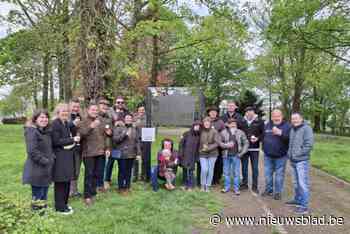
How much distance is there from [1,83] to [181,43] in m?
11.4

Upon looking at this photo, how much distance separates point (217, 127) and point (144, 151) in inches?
69.0

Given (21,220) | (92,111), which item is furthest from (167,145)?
(21,220)

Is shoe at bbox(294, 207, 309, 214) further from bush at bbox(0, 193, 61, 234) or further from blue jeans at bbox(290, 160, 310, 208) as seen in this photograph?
bush at bbox(0, 193, 61, 234)

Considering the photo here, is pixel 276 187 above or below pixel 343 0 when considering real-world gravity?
below

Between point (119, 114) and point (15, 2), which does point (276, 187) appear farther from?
point (15, 2)

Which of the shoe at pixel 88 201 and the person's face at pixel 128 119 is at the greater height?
the person's face at pixel 128 119

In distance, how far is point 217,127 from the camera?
7289 millimetres

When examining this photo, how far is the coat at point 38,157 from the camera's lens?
189 inches

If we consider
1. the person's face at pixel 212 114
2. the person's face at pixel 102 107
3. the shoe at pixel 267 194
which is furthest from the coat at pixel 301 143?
→ the person's face at pixel 102 107

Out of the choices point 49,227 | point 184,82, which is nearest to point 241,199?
point 49,227

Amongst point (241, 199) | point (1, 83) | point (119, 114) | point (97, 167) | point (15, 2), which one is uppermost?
point (15, 2)

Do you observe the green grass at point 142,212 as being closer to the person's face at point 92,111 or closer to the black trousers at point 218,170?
the black trousers at point 218,170

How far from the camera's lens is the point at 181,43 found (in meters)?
15.5

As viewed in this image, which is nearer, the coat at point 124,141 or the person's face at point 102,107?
the person's face at point 102,107
